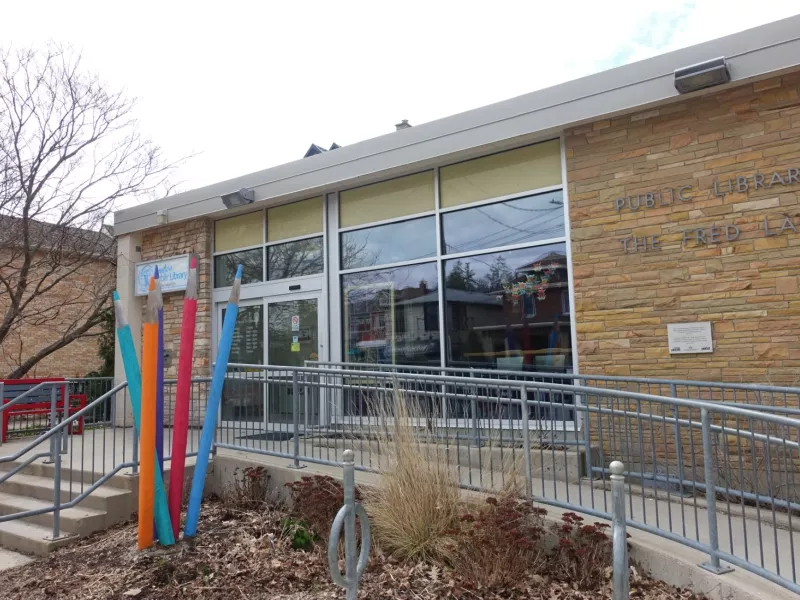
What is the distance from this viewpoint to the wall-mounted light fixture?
1052 cm

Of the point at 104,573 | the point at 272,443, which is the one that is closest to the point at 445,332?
the point at 272,443

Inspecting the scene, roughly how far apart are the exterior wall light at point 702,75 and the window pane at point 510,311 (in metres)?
2.20

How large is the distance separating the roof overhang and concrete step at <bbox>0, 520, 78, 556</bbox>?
5671 mm

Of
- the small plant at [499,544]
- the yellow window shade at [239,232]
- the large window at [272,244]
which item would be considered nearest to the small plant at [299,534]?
the small plant at [499,544]

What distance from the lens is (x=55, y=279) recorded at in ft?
54.8

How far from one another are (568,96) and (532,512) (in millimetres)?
4842

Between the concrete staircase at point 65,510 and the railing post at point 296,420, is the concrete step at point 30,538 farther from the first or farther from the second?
the railing post at point 296,420

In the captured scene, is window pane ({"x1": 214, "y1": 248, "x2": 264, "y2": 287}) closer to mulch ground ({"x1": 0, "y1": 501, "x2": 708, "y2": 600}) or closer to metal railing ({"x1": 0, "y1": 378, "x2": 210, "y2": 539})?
metal railing ({"x1": 0, "y1": 378, "x2": 210, "y2": 539})

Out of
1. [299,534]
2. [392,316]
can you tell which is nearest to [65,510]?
[299,534]

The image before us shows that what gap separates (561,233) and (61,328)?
50.7 feet

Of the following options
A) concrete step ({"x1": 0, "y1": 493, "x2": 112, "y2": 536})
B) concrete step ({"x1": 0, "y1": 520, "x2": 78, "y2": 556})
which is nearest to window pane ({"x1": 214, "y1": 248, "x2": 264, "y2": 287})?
concrete step ({"x1": 0, "y1": 493, "x2": 112, "y2": 536})

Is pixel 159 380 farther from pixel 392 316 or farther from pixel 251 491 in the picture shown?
pixel 392 316

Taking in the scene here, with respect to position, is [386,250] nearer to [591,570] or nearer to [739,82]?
[739,82]

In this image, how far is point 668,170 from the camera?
7.14 metres
